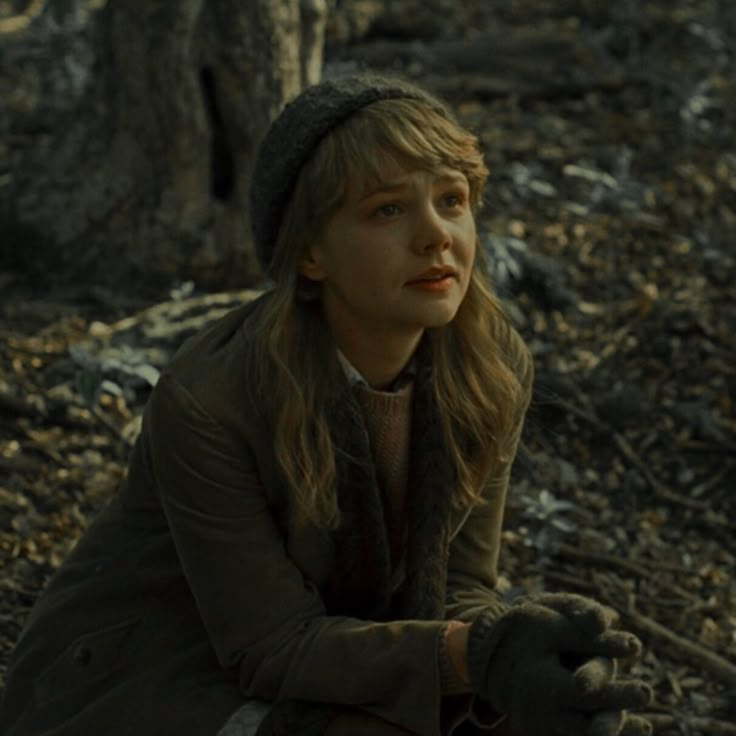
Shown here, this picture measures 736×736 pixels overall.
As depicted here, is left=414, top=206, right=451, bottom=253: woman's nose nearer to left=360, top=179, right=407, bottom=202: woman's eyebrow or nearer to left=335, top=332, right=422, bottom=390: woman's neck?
left=360, top=179, right=407, bottom=202: woman's eyebrow

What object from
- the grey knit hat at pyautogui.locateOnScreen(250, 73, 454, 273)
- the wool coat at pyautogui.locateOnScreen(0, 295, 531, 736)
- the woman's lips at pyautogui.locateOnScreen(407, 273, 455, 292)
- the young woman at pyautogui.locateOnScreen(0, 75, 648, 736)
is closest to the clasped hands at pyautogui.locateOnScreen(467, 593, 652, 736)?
the young woman at pyautogui.locateOnScreen(0, 75, 648, 736)

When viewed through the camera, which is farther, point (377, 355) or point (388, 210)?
point (377, 355)

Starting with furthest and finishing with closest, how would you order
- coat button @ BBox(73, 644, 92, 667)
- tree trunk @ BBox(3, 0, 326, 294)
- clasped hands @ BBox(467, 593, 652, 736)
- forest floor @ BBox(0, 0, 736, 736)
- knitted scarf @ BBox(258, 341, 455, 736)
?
1. tree trunk @ BBox(3, 0, 326, 294)
2. forest floor @ BBox(0, 0, 736, 736)
3. coat button @ BBox(73, 644, 92, 667)
4. knitted scarf @ BBox(258, 341, 455, 736)
5. clasped hands @ BBox(467, 593, 652, 736)

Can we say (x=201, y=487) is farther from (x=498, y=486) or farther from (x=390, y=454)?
(x=498, y=486)

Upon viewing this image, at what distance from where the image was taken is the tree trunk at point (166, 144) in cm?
474

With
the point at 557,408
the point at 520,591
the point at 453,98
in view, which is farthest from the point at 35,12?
the point at 520,591

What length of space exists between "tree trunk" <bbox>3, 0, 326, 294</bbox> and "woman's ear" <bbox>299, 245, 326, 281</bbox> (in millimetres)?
2027

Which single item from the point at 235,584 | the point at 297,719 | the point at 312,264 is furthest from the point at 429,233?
the point at 297,719

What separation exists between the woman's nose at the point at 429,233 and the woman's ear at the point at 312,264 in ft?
0.56

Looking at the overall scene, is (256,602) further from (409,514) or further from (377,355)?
(377,355)

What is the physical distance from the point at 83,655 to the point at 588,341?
7.55ft

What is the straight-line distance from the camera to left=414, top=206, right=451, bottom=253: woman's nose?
107 inches

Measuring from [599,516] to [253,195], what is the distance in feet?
5.88

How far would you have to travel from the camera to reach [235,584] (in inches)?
110
